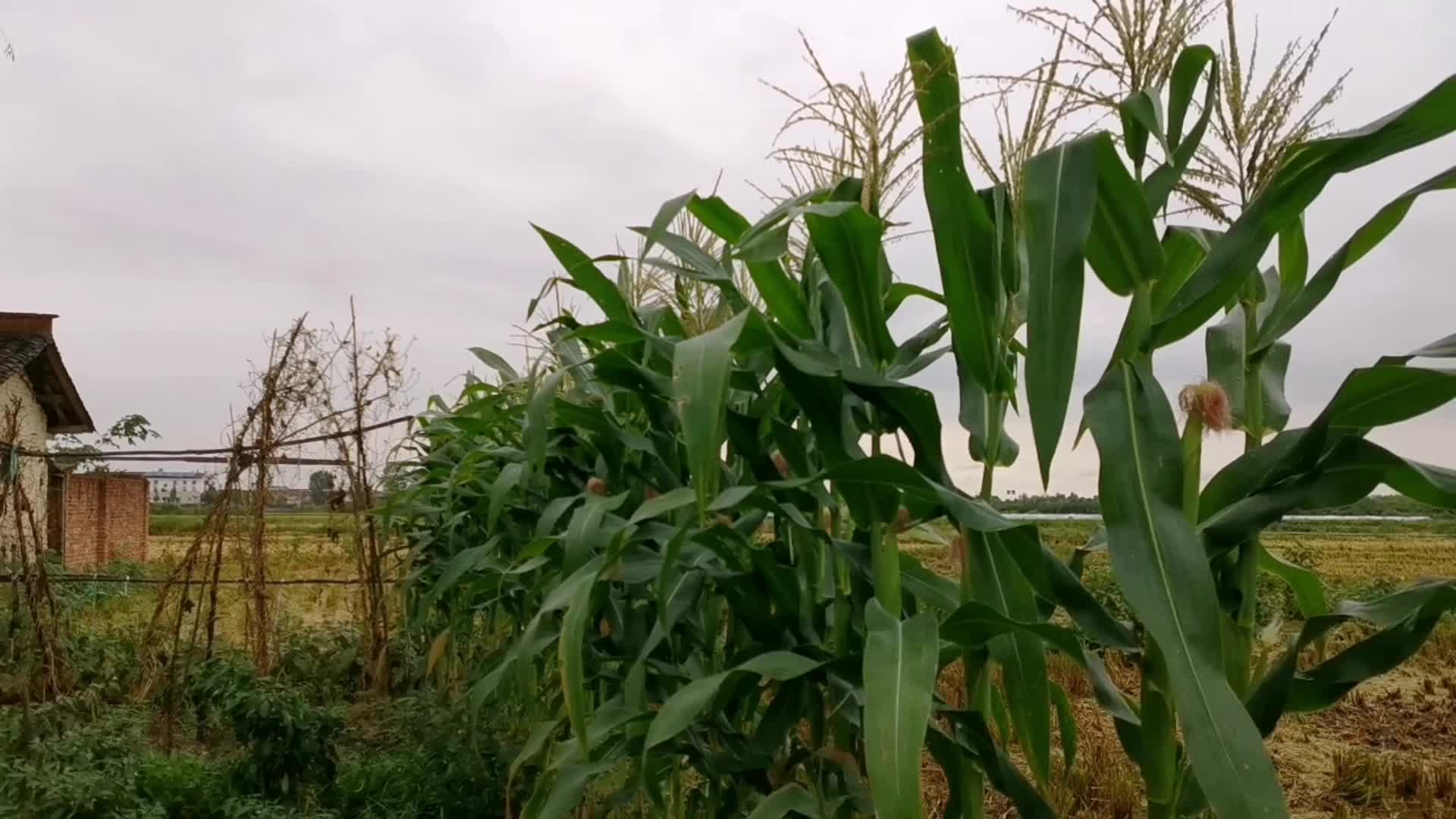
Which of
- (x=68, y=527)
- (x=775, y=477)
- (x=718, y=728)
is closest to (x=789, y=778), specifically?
(x=718, y=728)

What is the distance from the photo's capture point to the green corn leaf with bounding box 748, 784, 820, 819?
153 centimetres

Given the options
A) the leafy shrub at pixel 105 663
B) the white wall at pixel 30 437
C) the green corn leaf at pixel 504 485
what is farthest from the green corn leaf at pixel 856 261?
the white wall at pixel 30 437

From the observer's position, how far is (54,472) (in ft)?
46.3

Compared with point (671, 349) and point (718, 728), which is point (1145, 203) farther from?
point (718, 728)

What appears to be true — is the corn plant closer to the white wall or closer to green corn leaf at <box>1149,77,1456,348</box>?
green corn leaf at <box>1149,77,1456,348</box>

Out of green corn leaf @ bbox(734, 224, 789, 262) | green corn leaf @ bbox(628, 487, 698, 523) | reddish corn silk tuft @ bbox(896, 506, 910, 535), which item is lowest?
reddish corn silk tuft @ bbox(896, 506, 910, 535)

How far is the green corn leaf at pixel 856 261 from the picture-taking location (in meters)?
1.37

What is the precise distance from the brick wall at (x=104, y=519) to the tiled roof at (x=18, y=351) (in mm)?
1947

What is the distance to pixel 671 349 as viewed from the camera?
175 centimetres

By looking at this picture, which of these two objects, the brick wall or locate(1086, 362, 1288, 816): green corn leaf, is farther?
the brick wall

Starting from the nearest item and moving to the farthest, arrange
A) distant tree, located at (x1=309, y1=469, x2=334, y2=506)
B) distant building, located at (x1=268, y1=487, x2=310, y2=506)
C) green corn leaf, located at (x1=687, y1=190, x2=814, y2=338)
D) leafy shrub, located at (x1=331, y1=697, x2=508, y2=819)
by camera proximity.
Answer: green corn leaf, located at (x1=687, y1=190, x2=814, y2=338) < leafy shrub, located at (x1=331, y1=697, x2=508, y2=819) < distant building, located at (x1=268, y1=487, x2=310, y2=506) < distant tree, located at (x1=309, y1=469, x2=334, y2=506)

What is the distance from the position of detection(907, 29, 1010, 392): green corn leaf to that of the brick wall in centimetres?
1540

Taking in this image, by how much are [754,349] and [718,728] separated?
0.74m

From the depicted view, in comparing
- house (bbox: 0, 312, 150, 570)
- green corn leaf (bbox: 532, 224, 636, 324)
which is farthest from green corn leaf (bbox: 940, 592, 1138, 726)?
house (bbox: 0, 312, 150, 570)
